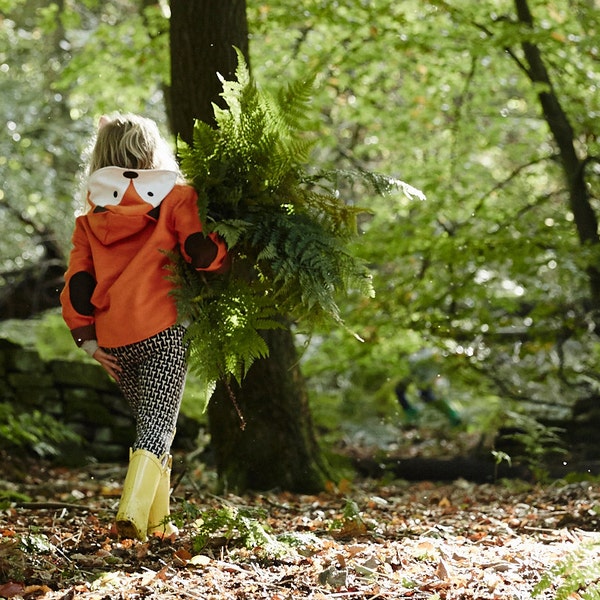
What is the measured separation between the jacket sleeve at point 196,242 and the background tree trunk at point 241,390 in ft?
4.77

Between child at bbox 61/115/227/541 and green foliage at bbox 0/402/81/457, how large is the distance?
8.41ft

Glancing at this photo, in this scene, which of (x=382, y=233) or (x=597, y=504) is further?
(x=382, y=233)

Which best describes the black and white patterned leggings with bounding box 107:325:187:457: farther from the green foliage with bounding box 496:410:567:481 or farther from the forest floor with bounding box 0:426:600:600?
the green foliage with bounding box 496:410:567:481

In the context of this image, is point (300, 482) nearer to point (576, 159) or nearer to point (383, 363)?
point (383, 363)

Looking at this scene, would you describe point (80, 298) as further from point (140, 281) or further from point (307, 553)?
point (307, 553)

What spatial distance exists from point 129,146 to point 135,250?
0.49 meters

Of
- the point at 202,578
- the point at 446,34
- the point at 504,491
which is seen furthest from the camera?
the point at 446,34

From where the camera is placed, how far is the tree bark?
7.45m

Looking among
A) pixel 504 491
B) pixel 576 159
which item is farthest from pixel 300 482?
pixel 576 159

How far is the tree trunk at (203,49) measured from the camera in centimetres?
502

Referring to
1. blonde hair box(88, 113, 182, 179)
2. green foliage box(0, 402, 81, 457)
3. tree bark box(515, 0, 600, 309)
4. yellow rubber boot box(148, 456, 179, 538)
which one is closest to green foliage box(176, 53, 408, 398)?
blonde hair box(88, 113, 182, 179)

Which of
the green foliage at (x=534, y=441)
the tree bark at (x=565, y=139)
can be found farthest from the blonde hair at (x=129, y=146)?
the tree bark at (x=565, y=139)

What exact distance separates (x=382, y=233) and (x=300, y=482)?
9.35 feet

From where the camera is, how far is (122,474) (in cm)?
713
